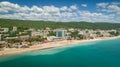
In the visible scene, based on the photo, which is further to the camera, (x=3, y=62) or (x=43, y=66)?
(x=3, y=62)

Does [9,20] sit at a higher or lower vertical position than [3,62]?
higher

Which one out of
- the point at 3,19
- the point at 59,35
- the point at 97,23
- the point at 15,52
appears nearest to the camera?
the point at 15,52

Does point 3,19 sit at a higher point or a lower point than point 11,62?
higher

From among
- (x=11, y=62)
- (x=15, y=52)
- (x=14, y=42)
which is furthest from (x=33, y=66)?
(x=14, y=42)

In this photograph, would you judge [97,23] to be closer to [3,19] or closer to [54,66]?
[3,19]

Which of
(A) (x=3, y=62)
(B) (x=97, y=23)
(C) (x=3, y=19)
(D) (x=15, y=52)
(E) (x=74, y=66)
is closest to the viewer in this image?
(E) (x=74, y=66)

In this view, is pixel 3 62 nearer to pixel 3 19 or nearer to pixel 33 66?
pixel 33 66

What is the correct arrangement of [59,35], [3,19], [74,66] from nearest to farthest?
[74,66] < [59,35] < [3,19]

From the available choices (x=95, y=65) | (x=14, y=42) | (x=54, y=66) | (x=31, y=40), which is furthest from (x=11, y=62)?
(x=31, y=40)

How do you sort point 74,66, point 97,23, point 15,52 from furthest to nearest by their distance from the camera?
point 97,23 → point 15,52 → point 74,66
